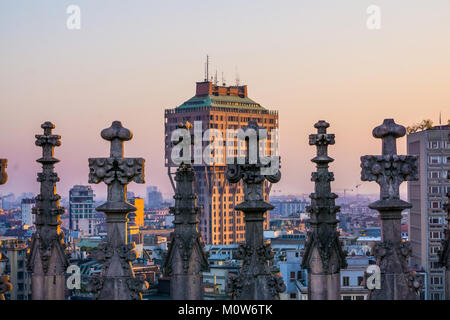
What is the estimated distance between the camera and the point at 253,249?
51.0ft

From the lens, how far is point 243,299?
49.9 ft

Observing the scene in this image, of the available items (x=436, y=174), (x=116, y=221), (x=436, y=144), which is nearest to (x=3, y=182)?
(x=116, y=221)

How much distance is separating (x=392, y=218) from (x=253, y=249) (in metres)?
2.22

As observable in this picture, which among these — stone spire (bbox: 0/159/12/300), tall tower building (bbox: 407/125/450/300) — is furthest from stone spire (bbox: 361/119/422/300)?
tall tower building (bbox: 407/125/450/300)

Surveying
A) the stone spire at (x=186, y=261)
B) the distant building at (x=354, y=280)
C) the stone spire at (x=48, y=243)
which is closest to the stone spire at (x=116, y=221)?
the stone spire at (x=186, y=261)

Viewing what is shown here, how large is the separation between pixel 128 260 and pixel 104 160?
5.14ft

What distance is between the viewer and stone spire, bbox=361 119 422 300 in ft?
50.0

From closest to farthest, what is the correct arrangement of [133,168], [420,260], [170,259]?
[133,168] < [170,259] < [420,260]
